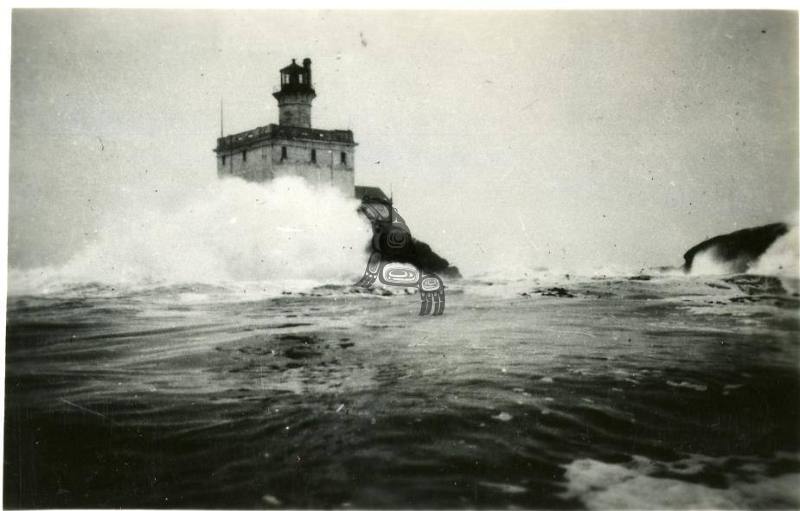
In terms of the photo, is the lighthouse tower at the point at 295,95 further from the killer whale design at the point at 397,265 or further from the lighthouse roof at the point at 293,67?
the killer whale design at the point at 397,265

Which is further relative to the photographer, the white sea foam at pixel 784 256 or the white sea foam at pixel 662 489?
the white sea foam at pixel 784 256

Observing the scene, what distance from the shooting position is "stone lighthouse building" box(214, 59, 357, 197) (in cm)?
430

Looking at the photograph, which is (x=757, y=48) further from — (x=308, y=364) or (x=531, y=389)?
(x=308, y=364)

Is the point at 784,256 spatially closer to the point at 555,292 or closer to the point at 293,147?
the point at 555,292

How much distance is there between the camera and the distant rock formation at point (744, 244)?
4227 millimetres

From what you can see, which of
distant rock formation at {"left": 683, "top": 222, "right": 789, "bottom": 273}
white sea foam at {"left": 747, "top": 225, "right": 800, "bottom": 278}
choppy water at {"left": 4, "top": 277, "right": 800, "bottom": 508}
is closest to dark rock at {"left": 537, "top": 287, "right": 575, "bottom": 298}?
choppy water at {"left": 4, "top": 277, "right": 800, "bottom": 508}

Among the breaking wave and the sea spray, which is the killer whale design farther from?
the breaking wave

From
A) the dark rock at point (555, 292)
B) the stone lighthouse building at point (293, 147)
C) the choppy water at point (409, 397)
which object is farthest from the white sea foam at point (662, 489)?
the stone lighthouse building at point (293, 147)

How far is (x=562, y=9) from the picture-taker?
14.1 feet

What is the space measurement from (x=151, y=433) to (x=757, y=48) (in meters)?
4.24

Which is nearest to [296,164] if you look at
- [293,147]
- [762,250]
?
[293,147]

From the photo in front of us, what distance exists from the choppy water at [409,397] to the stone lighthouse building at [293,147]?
28.0 inches

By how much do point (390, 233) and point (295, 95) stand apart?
3.33ft

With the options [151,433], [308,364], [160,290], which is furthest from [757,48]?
[151,433]
